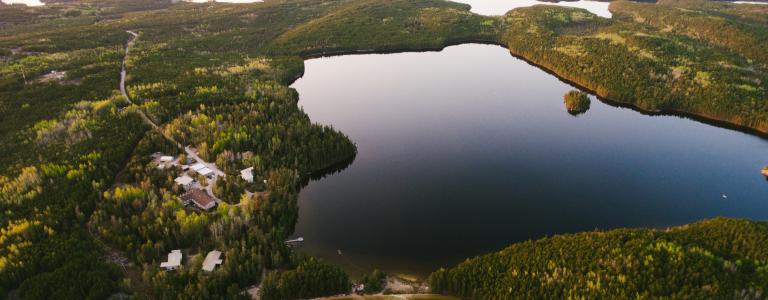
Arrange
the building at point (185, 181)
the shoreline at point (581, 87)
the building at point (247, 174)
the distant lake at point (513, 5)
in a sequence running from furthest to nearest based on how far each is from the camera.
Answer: the distant lake at point (513, 5) < the shoreline at point (581, 87) < the building at point (247, 174) < the building at point (185, 181)

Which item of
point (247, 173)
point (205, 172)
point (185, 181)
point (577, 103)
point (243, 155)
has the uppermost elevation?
point (577, 103)

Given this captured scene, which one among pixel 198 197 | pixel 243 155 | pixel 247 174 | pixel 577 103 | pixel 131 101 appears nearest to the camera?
pixel 198 197

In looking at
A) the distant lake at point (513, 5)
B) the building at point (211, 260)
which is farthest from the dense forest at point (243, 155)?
the distant lake at point (513, 5)

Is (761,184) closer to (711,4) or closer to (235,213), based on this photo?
(235,213)

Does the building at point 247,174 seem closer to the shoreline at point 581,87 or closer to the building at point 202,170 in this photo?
the building at point 202,170

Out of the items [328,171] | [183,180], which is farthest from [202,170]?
[328,171]

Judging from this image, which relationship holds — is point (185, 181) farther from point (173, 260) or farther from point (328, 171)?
point (328, 171)

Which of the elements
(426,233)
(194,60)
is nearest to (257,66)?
(194,60)
